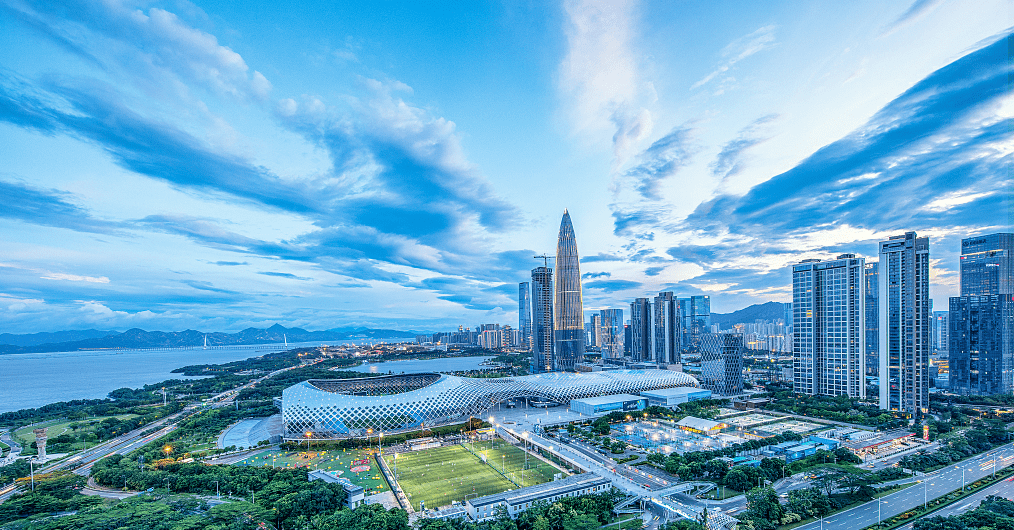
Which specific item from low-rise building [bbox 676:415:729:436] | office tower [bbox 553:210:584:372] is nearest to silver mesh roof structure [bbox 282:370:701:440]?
low-rise building [bbox 676:415:729:436]

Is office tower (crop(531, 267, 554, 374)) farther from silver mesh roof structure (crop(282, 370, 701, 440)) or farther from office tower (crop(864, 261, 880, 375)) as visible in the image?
office tower (crop(864, 261, 880, 375))

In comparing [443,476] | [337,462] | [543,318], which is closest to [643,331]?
[543,318]

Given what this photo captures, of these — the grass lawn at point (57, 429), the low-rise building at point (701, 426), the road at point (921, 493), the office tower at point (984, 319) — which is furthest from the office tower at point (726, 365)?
the grass lawn at point (57, 429)

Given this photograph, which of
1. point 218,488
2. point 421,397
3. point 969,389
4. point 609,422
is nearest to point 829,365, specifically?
point 969,389

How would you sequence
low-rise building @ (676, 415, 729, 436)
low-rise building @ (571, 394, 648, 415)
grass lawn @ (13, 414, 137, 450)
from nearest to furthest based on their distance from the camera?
grass lawn @ (13, 414, 137, 450) → low-rise building @ (676, 415, 729, 436) → low-rise building @ (571, 394, 648, 415)

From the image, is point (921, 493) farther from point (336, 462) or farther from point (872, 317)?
point (872, 317)
